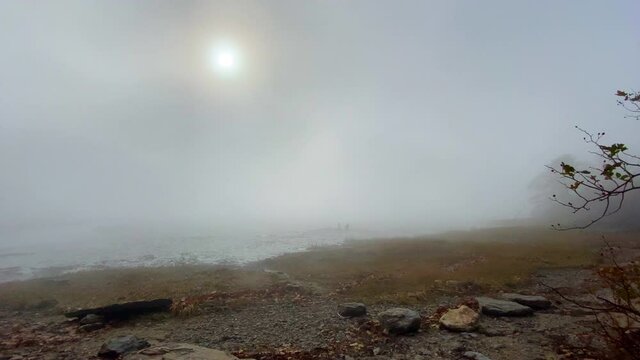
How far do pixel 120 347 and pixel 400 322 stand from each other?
1438cm

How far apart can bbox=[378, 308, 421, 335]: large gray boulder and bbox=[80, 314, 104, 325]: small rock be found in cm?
1926

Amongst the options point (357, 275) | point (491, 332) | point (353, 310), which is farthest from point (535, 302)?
point (357, 275)

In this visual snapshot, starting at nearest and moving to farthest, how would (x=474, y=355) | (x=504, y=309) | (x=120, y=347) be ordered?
(x=474, y=355) < (x=120, y=347) < (x=504, y=309)

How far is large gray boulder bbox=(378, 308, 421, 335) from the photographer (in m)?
19.4

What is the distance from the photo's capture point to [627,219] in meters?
72.9

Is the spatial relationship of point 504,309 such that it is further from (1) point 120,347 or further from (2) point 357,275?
(1) point 120,347

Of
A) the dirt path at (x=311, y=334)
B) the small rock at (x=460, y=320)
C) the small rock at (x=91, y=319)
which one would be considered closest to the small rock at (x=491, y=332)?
the dirt path at (x=311, y=334)

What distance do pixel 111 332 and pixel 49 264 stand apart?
181 feet

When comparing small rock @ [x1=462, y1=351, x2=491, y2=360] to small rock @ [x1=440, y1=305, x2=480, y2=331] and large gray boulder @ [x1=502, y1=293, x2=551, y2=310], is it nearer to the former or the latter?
small rock @ [x1=440, y1=305, x2=480, y2=331]

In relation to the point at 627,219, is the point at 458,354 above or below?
below

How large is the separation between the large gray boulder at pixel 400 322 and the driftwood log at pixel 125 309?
54.2ft

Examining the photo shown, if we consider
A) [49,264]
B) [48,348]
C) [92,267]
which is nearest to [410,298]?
[48,348]

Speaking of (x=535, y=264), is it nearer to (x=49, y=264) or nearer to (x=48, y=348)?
(x=48, y=348)

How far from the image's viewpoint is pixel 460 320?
1964cm
